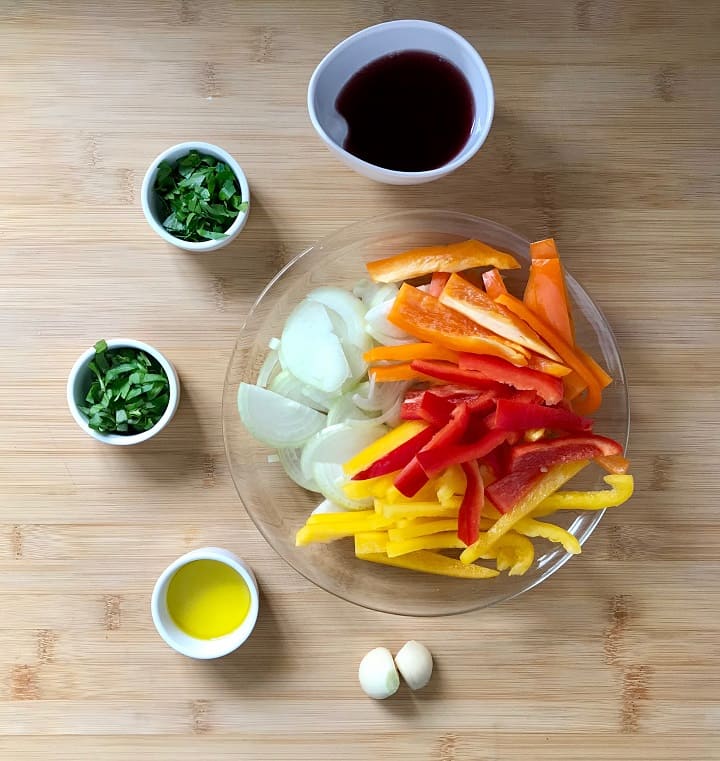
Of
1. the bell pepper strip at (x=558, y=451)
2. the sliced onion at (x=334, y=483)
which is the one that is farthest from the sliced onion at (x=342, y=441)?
the bell pepper strip at (x=558, y=451)

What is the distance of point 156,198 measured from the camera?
133 centimetres

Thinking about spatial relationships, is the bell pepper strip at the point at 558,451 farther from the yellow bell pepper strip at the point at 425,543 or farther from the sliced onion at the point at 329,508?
the sliced onion at the point at 329,508

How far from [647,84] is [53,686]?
1593 millimetres

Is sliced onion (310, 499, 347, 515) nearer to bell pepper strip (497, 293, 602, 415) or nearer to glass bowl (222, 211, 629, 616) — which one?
glass bowl (222, 211, 629, 616)

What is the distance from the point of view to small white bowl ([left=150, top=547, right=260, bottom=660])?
1.34m

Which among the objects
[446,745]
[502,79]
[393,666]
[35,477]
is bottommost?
[446,745]

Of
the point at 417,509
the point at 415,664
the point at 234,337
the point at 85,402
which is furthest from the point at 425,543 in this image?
the point at 85,402

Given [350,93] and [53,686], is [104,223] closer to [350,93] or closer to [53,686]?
[350,93]

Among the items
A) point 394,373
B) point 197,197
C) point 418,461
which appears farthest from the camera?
point 197,197

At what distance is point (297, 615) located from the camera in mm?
1421

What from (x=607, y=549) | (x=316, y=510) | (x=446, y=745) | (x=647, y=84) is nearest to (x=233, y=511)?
(x=316, y=510)

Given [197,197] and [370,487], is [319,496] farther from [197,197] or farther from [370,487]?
[197,197]

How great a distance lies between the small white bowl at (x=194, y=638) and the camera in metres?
1.34

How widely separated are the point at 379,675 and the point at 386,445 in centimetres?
47
